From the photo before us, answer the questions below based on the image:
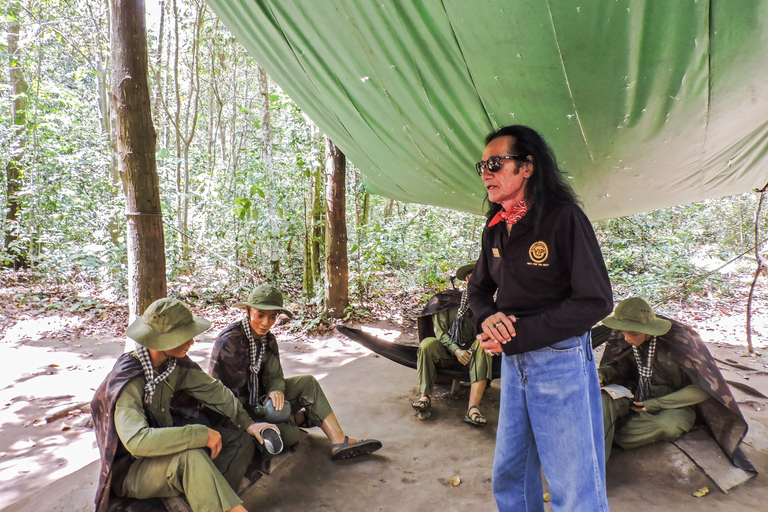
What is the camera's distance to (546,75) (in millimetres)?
1523

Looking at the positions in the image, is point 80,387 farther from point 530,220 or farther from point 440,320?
point 530,220

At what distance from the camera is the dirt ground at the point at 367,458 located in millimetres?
1998

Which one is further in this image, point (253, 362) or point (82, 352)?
point (82, 352)

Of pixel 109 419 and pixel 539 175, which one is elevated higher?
pixel 539 175

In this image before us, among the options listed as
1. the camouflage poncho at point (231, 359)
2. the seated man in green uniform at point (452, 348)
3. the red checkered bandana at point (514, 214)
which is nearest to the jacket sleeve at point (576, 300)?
the red checkered bandana at point (514, 214)

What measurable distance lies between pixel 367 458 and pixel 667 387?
5.62 ft

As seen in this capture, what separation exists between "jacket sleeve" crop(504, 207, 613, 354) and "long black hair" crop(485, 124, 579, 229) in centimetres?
9

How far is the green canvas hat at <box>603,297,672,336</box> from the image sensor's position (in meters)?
2.22

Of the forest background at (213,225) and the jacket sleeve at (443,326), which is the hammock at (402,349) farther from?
the forest background at (213,225)

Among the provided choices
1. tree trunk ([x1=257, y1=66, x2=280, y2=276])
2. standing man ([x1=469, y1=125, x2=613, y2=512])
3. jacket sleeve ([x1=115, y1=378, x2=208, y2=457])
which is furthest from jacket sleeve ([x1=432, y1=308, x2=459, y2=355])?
tree trunk ([x1=257, y1=66, x2=280, y2=276])

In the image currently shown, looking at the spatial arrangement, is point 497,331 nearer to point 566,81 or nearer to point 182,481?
point 566,81

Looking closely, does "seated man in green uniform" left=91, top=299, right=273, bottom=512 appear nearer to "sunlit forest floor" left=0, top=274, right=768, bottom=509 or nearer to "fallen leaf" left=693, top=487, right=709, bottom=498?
"sunlit forest floor" left=0, top=274, right=768, bottom=509

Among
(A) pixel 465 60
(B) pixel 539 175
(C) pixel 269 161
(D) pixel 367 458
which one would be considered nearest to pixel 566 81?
(A) pixel 465 60

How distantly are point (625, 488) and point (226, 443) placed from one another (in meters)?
1.91
